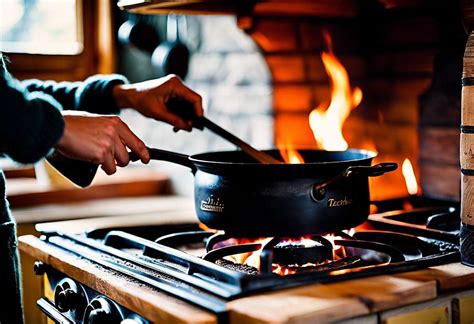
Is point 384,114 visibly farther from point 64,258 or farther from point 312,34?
point 64,258

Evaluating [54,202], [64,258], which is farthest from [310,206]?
[54,202]

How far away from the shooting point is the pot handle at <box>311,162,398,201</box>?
116 cm

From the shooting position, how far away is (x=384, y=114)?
1.93 m

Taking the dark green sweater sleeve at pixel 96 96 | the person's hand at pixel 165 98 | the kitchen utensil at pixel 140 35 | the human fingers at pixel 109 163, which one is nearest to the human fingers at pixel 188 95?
the person's hand at pixel 165 98

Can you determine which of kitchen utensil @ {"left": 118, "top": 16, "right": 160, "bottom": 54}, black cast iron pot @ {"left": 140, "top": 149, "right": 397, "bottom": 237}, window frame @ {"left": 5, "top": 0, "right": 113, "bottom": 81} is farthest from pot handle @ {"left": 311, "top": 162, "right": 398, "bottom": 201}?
window frame @ {"left": 5, "top": 0, "right": 113, "bottom": 81}

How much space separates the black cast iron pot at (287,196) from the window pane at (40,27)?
73.0 inches

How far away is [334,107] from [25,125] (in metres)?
1.07

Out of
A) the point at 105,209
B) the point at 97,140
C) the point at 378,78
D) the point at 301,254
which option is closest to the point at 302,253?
the point at 301,254

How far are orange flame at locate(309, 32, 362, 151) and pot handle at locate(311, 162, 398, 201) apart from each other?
2.30ft

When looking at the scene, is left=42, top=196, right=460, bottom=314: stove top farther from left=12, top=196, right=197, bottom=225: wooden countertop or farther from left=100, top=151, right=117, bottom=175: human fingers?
left=12, top=196, right=197, bottom=225: wooden countertop

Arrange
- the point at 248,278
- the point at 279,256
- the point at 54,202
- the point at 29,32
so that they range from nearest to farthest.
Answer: the point at 248,278 < the point at 279,256 < the point at 54,202 < the point at 29,32

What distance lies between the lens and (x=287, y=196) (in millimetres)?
1205

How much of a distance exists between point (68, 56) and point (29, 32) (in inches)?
7.2

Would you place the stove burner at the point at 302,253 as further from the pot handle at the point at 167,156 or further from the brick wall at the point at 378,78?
the brick wall at the point at 378,78
